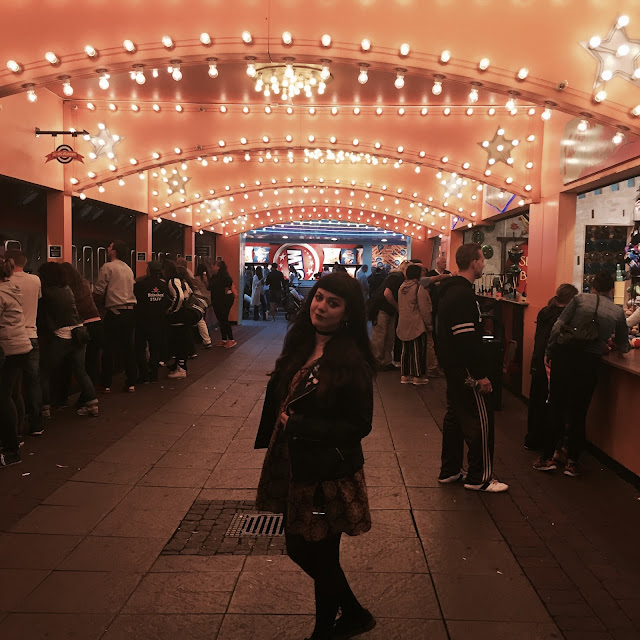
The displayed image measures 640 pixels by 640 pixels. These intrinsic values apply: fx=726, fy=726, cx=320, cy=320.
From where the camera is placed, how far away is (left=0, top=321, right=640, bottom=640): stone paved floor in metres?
3.40

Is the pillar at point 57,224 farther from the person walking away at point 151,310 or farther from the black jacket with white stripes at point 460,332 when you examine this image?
the black jacket with white stripes at point 460,332

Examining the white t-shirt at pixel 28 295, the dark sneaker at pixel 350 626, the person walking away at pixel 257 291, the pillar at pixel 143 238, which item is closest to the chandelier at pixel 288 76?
the white t-shirt at pixel 28 295

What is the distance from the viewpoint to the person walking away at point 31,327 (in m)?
6.45

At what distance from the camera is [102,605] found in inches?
138

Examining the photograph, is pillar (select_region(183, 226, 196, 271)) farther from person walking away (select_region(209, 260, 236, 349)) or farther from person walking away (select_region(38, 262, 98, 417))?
person walking away (select_region(38, 262, 98, 417))

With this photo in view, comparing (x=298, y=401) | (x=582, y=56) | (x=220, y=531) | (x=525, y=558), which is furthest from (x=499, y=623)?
(x=582, y=56)

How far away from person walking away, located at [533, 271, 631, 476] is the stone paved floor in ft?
1.20

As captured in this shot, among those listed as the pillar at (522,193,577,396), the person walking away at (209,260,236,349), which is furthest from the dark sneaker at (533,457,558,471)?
the person walking away at (209,260,236,349)

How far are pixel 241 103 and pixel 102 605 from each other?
25.5ft

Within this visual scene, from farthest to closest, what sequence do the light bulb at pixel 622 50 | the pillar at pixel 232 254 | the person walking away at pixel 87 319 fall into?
1. the pillar at pixel 232 254
2. the person walking away at pixel 87 319
3. the light bulb at pixel 622 50

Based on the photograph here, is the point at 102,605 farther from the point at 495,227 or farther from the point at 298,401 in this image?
the point at 495,227

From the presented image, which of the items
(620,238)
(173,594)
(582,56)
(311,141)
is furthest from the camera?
(311,141)

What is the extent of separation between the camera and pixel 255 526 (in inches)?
184

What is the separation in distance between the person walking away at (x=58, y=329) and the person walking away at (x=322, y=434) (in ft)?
15.9
